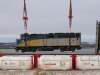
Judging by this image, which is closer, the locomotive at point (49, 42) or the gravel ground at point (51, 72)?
the gravel ground at point (51, 72)

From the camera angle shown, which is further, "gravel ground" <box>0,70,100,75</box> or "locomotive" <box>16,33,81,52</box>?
"locomotive" <box>16,33,81,52</box>

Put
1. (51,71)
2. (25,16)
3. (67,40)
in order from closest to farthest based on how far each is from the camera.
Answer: (51,71)
(67,40)
(25,16)

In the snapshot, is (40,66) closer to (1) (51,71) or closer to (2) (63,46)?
(1) (51,71)

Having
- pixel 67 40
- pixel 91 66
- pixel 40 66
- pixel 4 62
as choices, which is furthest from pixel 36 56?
pixel 67 40

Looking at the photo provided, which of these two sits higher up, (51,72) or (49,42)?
(49,42)

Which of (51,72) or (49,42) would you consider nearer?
(51,72)

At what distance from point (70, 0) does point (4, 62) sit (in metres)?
57.9

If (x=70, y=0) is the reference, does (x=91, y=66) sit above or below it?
below

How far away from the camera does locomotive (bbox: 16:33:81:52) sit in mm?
56500

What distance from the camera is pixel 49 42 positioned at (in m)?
57.3

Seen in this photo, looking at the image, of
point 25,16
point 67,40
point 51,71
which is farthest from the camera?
point 25,16

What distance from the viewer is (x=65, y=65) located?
46.2 feet

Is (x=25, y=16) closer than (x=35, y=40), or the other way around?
(x=35, y=40)

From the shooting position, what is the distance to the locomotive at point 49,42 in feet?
185
